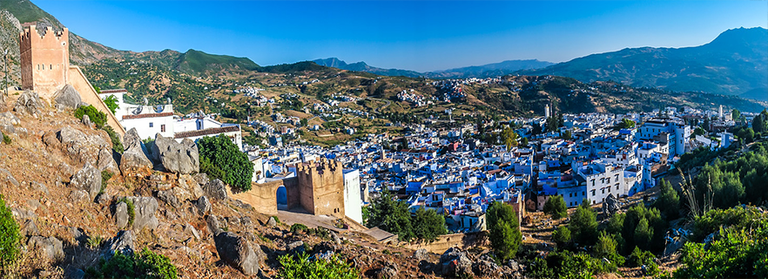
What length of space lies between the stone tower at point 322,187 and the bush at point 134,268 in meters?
8.46

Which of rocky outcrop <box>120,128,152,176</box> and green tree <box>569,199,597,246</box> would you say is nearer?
rocky outcrop <box>120,128,152,176</box>

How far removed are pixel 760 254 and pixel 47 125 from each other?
1595 centimetres

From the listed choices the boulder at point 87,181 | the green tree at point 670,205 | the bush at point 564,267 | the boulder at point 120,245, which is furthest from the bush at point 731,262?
the green tree at point 670,205

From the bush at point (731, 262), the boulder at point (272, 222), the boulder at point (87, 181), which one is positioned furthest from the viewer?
the boulder at point (272, 222)

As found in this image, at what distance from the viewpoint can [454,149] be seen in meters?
53.7

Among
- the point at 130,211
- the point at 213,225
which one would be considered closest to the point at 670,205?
the point at 213,225

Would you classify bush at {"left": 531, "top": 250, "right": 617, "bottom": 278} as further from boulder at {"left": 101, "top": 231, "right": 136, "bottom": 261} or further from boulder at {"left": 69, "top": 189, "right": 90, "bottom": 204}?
boulder at {"left": 69, "top": 189, "right": 90, "bottom": 204}

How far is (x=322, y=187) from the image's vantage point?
1767cm

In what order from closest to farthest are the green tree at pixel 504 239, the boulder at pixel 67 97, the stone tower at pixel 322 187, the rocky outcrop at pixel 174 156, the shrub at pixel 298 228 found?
the rocky outcrop at pixel 174 156
the boulder at pixel 67 97
the shrub at pixel 298 228
the stone tower at pixel 322 187
the green tree at pixel 504 239

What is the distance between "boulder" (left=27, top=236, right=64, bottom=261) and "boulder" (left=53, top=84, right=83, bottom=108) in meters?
7.33

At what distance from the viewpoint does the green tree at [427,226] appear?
19288mm

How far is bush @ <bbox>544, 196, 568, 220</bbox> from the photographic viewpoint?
29.8 metres

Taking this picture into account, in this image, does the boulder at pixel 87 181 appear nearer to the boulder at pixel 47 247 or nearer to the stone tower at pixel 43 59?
the boulder at pixel 47 247

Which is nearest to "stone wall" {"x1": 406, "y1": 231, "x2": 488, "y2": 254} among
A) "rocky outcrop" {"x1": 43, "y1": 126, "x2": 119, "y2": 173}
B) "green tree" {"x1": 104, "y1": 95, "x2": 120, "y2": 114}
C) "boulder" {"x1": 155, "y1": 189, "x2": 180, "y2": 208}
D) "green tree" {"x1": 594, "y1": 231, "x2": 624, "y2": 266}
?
"green tree" {"x1": 594, "y1": 231, "x2": 624, "y2": 266}
